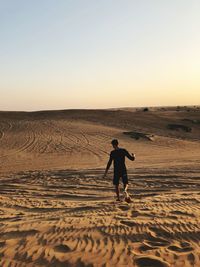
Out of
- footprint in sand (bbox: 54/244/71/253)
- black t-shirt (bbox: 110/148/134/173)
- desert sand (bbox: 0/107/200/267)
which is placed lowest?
desert sand (bbox: 0/107/200/267)

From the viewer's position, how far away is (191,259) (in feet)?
20.1

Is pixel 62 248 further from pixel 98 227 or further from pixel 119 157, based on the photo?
pixel 119 157

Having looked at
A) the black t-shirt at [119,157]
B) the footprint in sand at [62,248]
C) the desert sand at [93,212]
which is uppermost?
the black t-shirt at [119,157]

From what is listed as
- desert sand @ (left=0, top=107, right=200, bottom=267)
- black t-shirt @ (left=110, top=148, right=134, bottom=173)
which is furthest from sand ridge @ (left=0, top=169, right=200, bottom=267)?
black t-shirt @ (left=110, top=148, right=134, bottom=173)

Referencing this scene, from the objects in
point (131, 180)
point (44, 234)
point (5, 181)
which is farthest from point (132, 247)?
point (5, 181)

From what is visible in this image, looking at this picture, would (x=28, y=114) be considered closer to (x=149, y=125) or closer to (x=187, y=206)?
(x=149, y=125)

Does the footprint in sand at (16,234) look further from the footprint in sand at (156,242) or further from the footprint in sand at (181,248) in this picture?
the footprint in sand at (181,248)

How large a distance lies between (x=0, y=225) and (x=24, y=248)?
1.57 meters

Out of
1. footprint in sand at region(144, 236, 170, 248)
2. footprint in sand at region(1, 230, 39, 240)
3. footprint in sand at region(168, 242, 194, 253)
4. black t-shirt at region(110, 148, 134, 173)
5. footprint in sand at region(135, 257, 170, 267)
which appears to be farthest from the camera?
black t-shirt at region(110, 148, 134, 173)

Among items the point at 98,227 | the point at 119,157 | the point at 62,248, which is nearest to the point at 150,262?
the point at 62,248

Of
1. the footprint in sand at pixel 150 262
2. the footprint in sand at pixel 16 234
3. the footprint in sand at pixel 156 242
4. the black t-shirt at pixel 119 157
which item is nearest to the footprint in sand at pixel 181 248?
the footprint in sand at pixel 156 242

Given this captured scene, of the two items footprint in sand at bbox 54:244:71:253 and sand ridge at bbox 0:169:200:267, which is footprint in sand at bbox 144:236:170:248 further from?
footprint in sand at bbox 54:244:71:253

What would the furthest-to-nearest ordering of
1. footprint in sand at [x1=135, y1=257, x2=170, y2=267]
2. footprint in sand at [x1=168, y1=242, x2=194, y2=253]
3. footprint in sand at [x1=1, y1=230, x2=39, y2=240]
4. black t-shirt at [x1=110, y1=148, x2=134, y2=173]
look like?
black t-shirt at [x1=110, y1=148, x2=134, y2=173]
footprint in sand at [x1=1, y1=230, x2=39, y2=240]
footprint in sand at [x1=168, y1=242, x2=194, y2=253]
footprint in sand at [x1=135, y1=257, x2=170, y2=267]

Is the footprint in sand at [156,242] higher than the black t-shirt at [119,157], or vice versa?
the black t-shirt at [119,157]
